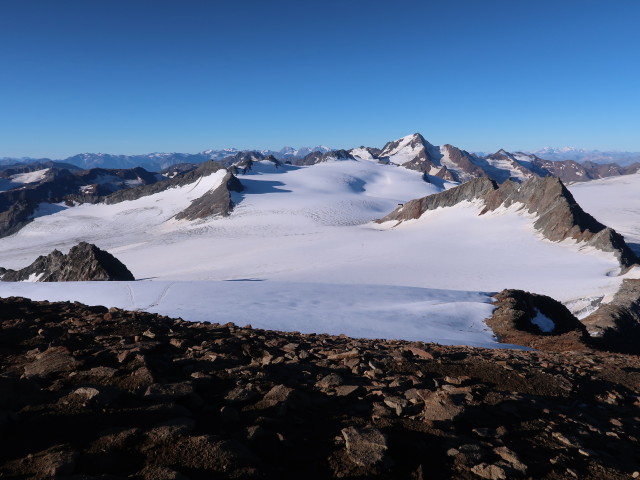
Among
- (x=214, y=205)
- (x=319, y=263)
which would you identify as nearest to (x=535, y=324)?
(x=319, y=263)

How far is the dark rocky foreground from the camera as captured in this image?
3.26m

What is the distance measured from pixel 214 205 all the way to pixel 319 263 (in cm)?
5278

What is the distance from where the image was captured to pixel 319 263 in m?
36.3

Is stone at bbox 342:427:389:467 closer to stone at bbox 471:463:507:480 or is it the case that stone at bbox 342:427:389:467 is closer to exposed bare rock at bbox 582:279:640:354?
stone at bbox 471:463:507:480

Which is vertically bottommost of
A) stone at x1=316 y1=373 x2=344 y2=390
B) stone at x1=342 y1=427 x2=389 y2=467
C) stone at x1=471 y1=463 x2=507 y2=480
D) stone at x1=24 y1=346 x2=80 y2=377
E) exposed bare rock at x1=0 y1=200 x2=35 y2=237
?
exposed bare rock at x1=0 y1=200 x2=35 y2=237

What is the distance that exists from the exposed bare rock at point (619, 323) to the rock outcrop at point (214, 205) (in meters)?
69.6

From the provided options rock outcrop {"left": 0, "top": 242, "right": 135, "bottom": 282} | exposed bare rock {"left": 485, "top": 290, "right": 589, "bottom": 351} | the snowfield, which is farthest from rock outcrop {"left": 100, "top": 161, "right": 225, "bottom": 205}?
exposed bare rock {"left": 485, "top": 290, "right": 589, "bottom": 351}

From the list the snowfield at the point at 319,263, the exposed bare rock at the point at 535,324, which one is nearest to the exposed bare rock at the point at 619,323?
the exposed bare rock at the point at 535,324

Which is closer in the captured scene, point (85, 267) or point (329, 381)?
point (329, 381)

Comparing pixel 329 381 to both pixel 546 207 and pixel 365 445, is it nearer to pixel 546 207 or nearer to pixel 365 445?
pixel 365 445

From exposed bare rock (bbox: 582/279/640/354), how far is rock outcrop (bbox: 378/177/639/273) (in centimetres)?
912

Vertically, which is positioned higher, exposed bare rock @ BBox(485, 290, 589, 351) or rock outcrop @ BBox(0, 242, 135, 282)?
exposed bare rock @ BBox(485, 290, 589, 351)

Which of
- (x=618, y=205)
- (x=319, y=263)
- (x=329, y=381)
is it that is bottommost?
(x=319, y=263)

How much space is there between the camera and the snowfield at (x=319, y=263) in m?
13.5
